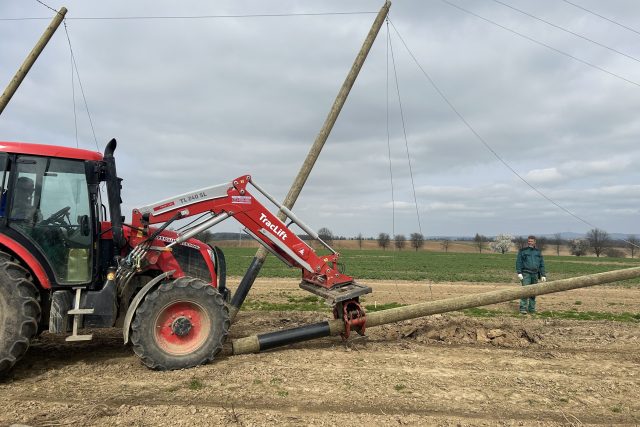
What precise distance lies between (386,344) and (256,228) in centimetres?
302

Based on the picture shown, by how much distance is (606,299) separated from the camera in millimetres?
18094

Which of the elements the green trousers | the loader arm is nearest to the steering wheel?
the loader arm

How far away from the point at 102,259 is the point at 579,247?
91070mm

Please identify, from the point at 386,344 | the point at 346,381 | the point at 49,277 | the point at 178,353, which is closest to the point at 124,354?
the point at 178,353

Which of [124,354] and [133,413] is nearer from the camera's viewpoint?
[133,413]

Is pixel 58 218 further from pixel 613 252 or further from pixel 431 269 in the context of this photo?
pixel 613 252

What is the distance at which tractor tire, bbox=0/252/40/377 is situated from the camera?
18.2 ft

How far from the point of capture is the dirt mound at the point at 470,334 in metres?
8.03

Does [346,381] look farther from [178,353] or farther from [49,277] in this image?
[49,277]

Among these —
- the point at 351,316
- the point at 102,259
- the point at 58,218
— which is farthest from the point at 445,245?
the point at 58,218

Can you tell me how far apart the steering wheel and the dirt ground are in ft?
6.43

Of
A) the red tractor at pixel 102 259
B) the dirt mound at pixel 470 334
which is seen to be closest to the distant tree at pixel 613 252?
the dirt mound at pixel 470 334

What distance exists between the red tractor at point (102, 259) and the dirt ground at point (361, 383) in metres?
0.56

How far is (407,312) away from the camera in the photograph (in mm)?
7719
